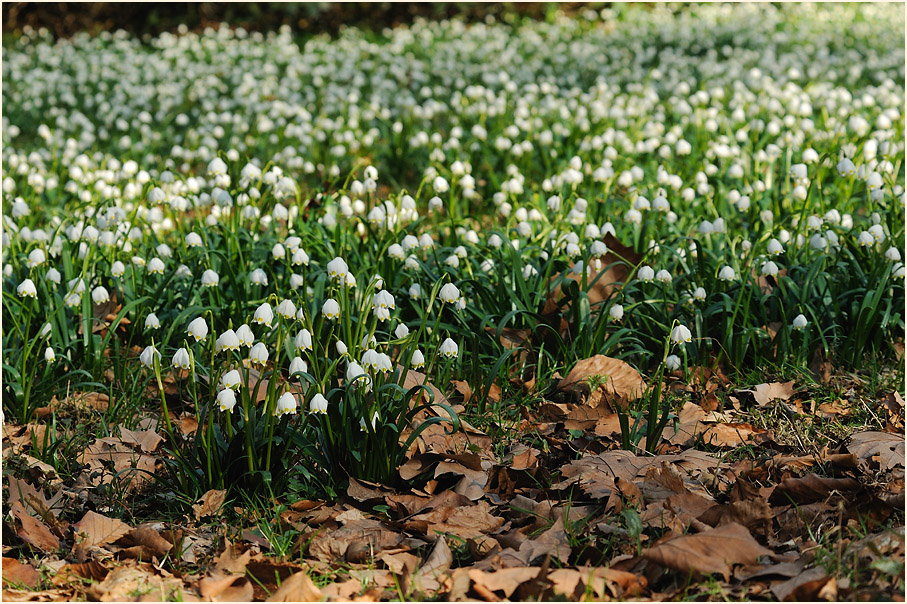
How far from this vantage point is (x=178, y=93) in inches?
328

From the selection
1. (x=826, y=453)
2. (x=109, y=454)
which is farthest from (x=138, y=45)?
(x=826, y=453)

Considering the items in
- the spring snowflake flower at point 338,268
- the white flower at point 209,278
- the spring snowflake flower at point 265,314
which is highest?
the spring snowflake flower at point 338,268

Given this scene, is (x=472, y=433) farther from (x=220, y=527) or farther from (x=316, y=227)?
(x=316, y=227)

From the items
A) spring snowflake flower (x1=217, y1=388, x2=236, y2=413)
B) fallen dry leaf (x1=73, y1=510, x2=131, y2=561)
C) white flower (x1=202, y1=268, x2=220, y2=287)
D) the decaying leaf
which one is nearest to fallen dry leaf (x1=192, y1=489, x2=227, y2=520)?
fallen dry leaf (x1=73, y1=510, x2=131, y2=561)

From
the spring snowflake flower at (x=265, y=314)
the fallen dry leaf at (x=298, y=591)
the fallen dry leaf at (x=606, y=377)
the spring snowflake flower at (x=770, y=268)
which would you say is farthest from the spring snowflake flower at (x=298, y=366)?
the spring snowflake flower at (x=770, y=268)

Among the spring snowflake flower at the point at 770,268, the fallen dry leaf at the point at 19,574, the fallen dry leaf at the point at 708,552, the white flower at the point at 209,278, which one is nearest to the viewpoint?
the fallen dry leaf at the point at 708,552

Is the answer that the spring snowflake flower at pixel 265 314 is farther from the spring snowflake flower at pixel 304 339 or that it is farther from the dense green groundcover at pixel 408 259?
the spring snowflake flower at pixel 304 339

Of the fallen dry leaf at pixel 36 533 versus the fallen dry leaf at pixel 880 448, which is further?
the fallen dry leaf at pixel 880 448

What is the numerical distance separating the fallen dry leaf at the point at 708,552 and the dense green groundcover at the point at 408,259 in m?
0.62

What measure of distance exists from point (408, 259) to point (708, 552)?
172 cm

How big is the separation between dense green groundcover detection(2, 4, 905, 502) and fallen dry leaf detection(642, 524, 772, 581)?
24.4 inches

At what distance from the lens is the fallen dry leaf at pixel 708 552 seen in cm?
207

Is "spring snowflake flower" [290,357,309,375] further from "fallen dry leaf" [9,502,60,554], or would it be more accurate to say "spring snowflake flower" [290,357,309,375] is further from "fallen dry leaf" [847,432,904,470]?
"fallen dry leaf" [847,432,904,470]

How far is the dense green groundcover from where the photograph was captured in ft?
8.37
